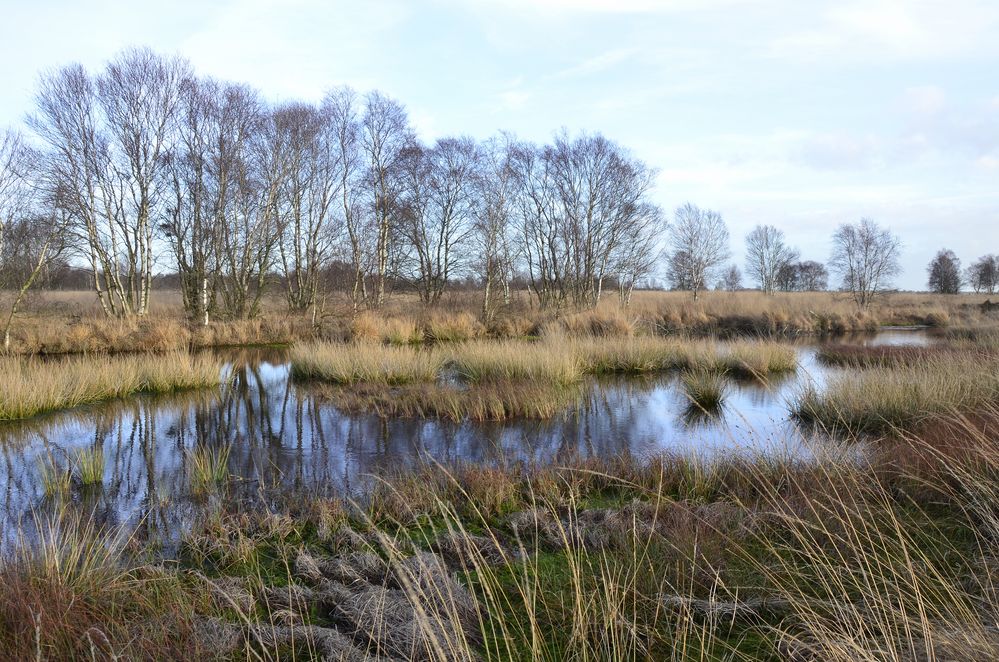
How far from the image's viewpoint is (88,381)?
10664 millimetres

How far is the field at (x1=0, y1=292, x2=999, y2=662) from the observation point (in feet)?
8.39

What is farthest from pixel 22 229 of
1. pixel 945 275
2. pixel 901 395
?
pixel 945 275

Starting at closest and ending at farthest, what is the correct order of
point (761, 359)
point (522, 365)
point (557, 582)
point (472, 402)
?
point (557, 582)
point (472, 402)
point (522, 365)
point (761, 359)

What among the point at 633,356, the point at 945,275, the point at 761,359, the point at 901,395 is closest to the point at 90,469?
the point at 901,395

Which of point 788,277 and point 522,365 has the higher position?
point 788,277

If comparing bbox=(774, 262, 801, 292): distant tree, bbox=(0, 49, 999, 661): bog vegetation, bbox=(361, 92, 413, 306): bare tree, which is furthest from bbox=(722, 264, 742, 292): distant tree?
bbox=(361, 92, 413, 306): bare tree

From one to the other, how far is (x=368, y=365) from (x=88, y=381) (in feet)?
16.2

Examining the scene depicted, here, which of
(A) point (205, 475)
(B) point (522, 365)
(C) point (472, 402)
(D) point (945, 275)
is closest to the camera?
(A) point (205, 475)

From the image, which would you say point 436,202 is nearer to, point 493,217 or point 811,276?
point 493,217

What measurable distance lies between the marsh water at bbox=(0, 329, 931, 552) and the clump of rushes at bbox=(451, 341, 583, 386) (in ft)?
2.42

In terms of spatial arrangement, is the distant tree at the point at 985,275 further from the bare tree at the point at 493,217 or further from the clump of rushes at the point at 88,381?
the clump of rushes at the point at 88,381

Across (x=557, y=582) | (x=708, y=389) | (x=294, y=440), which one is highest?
(x=708, y=389)

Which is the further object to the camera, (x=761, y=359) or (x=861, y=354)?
(x=861, y=354)

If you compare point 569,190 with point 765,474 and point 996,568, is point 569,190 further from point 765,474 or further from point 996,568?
point 996,568
